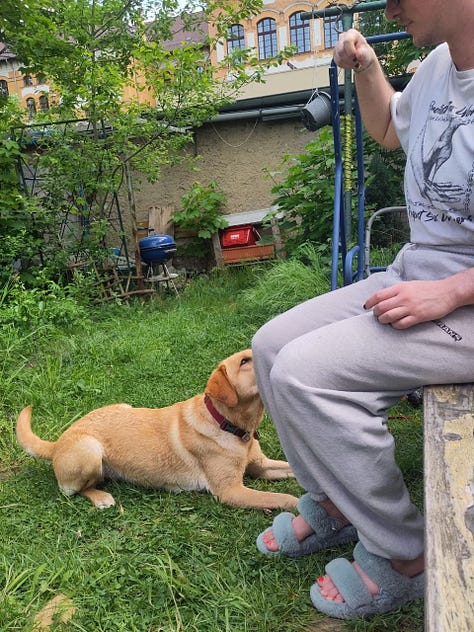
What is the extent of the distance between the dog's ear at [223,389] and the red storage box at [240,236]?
19.8 feet

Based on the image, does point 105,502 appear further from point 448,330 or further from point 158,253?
point 158,253

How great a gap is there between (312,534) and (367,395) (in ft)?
2.44

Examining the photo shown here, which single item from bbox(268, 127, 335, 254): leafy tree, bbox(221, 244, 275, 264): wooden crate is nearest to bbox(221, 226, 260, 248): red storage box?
bbox(221, 244, 275, 264): wooden crate

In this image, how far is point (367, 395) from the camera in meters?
1.45

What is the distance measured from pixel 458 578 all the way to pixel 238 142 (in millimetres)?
9050

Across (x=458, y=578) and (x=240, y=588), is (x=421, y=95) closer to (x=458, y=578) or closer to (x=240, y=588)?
(x=458, y=578)

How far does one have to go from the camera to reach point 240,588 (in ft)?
6.13

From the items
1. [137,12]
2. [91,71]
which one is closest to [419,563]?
[91,71]

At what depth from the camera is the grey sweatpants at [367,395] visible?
140 cm

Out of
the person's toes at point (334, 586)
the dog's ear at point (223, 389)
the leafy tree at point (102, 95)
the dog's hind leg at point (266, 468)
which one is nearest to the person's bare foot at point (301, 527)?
the person's toes at point (334, 586)

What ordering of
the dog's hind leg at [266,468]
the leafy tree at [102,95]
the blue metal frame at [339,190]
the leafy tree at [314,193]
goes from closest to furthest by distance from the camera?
the dog's hind leg at [266,468]
the blue metal frame at [339,190]
the leafy tree at [314,193]
the leafy tree at [102,95]

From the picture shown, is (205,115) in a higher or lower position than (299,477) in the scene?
higher

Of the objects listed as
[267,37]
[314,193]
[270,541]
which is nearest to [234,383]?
[270,541]

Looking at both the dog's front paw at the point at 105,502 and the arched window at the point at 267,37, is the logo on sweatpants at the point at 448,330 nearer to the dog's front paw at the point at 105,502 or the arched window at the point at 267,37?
the dog's front paw at the point at 105,502
